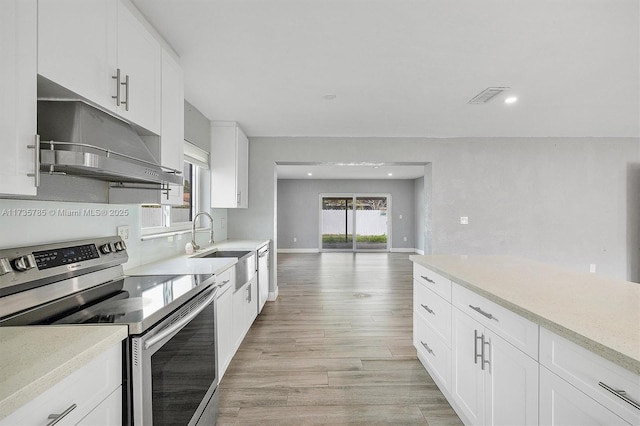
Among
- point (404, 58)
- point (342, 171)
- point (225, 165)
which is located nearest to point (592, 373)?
point (404, 58)

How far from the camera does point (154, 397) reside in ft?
4.02

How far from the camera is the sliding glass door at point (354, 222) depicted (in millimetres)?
10461

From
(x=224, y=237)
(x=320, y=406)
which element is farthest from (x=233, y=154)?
(x=320, y=406)

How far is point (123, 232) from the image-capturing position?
2.12m

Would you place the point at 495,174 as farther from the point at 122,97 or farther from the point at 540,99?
the point at 122,97

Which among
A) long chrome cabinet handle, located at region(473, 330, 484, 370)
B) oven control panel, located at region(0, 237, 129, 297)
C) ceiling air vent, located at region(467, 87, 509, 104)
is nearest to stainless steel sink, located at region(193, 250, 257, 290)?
oven control panel, located at region(0, 237, 129, 297)

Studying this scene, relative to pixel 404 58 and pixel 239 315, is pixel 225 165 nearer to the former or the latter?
pixel 239 315

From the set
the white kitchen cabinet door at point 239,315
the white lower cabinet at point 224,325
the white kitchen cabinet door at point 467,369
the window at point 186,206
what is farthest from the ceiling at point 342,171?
the white kitchen cabinet door at point 467,369

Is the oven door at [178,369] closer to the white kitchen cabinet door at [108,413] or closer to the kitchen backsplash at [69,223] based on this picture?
the white kitchen cabinet door at [108,413]

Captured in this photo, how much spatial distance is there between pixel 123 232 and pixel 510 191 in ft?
16.2

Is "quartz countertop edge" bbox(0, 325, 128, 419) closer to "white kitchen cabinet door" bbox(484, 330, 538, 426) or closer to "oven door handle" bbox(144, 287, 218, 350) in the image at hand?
"oven door handle" bbox(144, 287, 218, 350)

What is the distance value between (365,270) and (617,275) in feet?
13.5

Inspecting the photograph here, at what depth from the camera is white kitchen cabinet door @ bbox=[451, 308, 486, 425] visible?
5.44 ft

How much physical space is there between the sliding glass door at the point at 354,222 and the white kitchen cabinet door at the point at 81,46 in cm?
894
